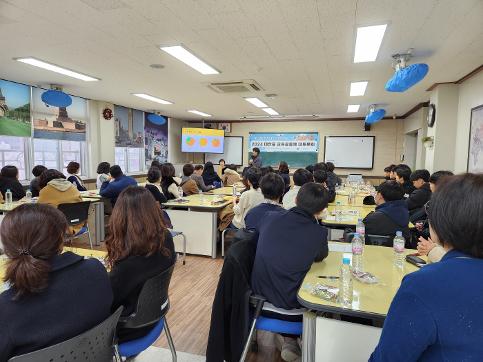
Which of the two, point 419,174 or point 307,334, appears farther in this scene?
point 419,174

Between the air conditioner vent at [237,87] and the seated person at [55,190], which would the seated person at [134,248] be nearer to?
the seated person at [55,190]

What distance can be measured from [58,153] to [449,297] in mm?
7848

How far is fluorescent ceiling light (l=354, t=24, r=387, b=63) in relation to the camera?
3.17 metres

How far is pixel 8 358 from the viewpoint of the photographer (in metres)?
1.02

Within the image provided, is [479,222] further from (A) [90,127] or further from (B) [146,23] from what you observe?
(A) [90,127]

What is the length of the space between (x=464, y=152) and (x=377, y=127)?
17.3ft

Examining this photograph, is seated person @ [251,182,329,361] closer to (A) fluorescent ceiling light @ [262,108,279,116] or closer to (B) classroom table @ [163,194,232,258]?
(B) classroom table @ [163,194,232,258]

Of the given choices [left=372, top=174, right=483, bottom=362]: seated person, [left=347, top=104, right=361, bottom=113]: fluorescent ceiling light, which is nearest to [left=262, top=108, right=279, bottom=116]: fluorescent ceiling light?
[left=347, top=104, right=361, bottom=113]: fluorescent ceiling light

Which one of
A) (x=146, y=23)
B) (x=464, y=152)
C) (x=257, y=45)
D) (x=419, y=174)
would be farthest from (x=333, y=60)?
(x=464, y=152)

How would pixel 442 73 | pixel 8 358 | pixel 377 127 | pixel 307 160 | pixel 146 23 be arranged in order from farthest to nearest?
pixel 307 160 < pixel 377 127 < pixel 442 73 < pixel 146 23 < pixel 8 358

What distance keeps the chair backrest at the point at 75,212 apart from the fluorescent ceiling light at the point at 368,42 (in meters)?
3.91

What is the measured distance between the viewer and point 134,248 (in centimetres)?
164

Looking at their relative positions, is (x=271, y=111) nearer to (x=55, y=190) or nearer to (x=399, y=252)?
(x=55, y=190)

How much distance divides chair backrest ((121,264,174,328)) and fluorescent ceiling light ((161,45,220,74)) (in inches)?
118
